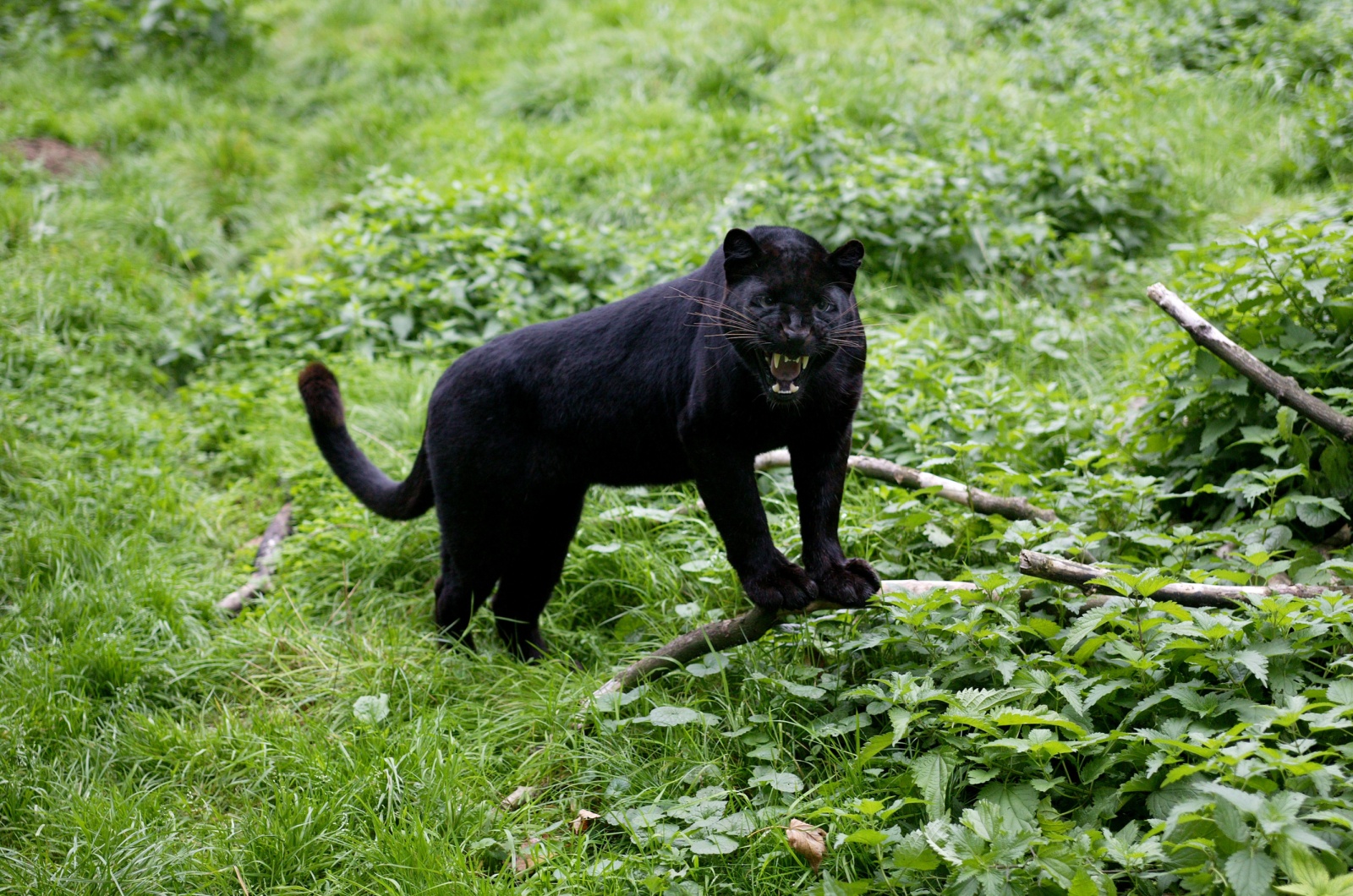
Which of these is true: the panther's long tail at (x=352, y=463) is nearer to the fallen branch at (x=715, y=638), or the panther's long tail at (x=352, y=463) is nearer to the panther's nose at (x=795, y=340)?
the fallen branch at (x=715, y=638)

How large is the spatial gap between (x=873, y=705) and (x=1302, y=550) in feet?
5.28

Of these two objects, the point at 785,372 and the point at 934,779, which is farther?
the point at 785,372

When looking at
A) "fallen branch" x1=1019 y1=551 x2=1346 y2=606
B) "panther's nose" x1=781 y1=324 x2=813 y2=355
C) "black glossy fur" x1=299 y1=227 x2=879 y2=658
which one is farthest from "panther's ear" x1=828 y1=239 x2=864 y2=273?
"fallen branch" x1=1019 y1=551 x2=1346 y2=606

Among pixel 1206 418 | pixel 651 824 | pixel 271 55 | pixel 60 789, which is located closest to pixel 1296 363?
pixel 1206 418

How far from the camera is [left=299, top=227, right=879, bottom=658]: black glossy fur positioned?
10.3ft

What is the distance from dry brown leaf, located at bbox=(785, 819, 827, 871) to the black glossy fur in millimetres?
626

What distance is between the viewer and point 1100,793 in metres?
2.71

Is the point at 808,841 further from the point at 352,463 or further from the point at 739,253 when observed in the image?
the point at 352,463

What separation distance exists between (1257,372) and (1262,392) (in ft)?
1.47

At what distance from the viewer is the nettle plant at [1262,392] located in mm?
3729

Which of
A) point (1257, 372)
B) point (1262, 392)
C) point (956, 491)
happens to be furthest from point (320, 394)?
point (1262, 392)

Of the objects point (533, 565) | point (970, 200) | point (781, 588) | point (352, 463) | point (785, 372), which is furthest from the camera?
point (970, 200)

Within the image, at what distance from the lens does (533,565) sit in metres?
4.18

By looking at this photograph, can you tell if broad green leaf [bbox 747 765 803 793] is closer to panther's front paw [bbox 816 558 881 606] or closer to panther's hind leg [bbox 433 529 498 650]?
panther's front paw [bbox 816 558 881 606]
